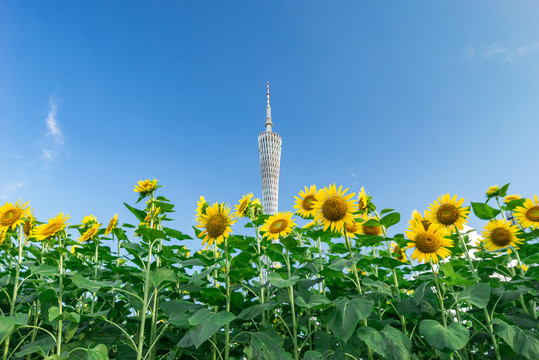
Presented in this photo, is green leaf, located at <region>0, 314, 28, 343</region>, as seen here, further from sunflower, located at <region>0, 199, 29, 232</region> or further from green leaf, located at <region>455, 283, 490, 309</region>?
green leaf, located at <region>455, 283, 490, 309</region>

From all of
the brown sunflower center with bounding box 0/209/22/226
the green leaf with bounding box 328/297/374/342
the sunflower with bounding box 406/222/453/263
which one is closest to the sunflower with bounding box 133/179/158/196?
the brown sunflower center with bounding box 0/209/22/226

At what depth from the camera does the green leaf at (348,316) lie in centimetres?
210

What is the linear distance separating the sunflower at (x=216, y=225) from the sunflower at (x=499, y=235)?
2804 millimetres

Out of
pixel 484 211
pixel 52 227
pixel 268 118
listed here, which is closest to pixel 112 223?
pixel 52 227

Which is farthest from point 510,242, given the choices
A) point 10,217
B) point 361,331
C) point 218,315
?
point 10,217

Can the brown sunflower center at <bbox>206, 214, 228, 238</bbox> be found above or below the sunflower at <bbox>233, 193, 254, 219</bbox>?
below

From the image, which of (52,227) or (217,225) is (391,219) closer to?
(217,225)

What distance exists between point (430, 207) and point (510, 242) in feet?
3.57

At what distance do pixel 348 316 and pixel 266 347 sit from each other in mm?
647

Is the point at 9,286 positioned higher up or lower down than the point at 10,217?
lower down

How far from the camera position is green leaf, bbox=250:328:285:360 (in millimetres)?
2379

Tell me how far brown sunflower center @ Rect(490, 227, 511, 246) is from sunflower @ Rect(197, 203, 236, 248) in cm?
280

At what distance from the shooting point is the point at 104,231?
373cm

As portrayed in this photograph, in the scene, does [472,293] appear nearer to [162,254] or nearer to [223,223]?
[223,223]
